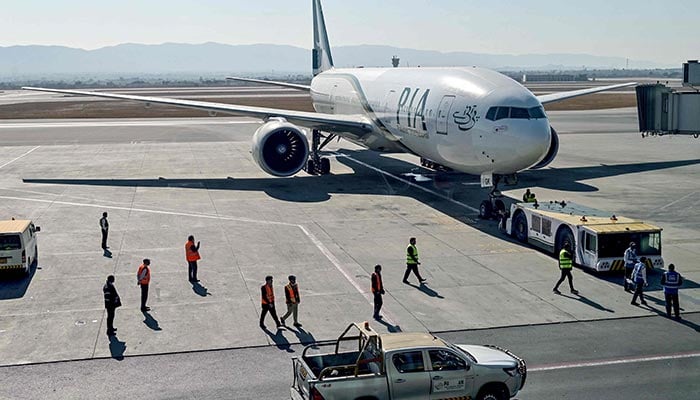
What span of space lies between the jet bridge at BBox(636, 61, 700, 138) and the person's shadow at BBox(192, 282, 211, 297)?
697 inches

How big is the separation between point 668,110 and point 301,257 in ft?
48.1

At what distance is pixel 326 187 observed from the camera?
38.3m

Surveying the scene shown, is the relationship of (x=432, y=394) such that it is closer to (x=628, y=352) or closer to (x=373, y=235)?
(x=628, y=352)

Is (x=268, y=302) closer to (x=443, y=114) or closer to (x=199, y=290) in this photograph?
(x=199, y=290)

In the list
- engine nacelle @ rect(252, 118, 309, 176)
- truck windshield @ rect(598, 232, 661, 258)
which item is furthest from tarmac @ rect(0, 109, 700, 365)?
engine nacelle @ rect(252, 118, 309, 176)

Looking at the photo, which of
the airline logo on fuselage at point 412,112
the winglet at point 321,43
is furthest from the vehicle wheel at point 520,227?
the winglet at point 321,43

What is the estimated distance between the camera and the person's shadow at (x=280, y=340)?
55.6 ft

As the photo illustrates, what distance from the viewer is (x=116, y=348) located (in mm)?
16875

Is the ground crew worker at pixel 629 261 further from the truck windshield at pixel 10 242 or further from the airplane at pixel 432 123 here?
the truck windshield at pixel 10 242

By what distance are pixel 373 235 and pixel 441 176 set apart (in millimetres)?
14022

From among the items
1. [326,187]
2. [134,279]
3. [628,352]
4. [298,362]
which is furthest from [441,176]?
[298,362]

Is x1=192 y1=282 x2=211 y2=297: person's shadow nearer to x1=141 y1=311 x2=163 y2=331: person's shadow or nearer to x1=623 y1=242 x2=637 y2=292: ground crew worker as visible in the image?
x1=141 y1=311 x2=163 y2=331: person's shadow

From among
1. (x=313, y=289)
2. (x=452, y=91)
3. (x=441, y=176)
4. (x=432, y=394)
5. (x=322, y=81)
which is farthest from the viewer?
(x=322, y=81)

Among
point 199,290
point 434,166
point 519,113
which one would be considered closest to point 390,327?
point 199,290
